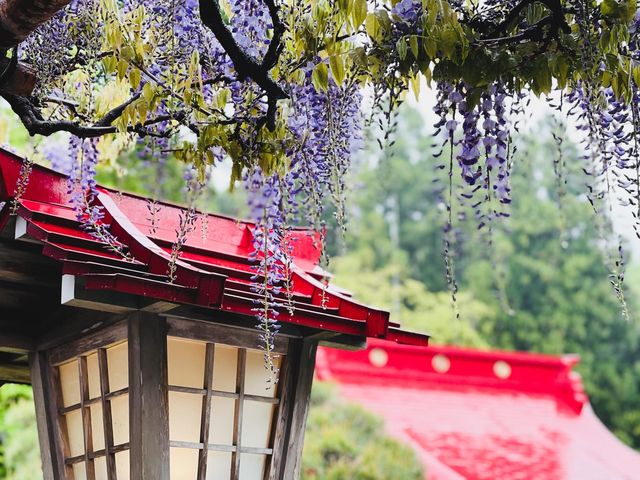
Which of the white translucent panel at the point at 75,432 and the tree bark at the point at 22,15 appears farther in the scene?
the white translucent panel at the point at 75,432

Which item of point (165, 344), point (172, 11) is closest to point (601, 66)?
point (172, 11)

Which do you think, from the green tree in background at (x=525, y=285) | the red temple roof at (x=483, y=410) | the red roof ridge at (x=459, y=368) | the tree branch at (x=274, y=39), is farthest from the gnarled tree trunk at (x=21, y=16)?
the green tree in background at (x=525, y=285)

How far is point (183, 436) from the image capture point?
2.98 m

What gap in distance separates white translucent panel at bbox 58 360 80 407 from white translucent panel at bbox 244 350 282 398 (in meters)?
0.62

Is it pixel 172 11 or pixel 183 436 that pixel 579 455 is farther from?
pixel 172 11

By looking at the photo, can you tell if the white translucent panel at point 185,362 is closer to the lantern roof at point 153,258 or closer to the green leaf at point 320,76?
the lantern roof at point 153,258

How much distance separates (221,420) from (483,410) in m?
5.32

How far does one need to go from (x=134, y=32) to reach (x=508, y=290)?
17.6 meters

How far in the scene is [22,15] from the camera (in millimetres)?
1931

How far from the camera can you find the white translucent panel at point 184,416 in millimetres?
2963

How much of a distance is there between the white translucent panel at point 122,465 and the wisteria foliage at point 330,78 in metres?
0.71

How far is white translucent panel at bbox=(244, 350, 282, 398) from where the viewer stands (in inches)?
124

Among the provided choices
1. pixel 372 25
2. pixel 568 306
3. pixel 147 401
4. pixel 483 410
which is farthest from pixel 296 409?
pixel 568 306

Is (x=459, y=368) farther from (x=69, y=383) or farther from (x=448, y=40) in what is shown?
(x=448, y=40)
